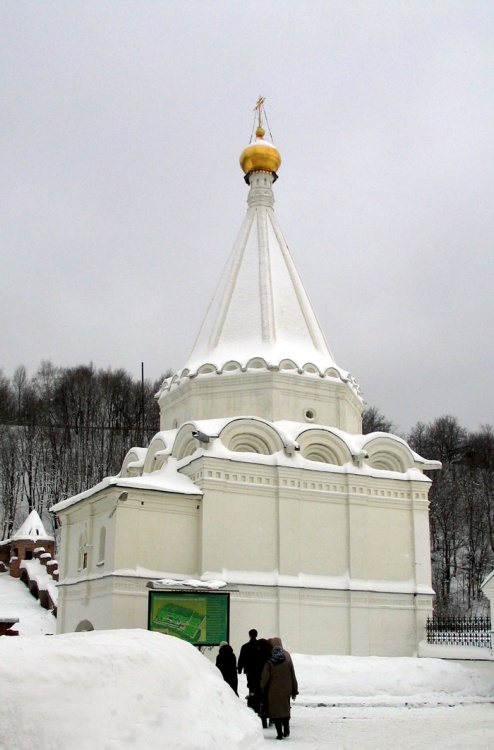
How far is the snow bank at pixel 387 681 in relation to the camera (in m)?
13.4

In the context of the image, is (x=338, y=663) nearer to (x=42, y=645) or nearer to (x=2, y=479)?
(x=42, y=645)

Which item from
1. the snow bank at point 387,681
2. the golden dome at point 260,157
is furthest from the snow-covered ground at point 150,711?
the golden dome at point 260,157

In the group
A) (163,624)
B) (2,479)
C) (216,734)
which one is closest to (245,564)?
(163,624)

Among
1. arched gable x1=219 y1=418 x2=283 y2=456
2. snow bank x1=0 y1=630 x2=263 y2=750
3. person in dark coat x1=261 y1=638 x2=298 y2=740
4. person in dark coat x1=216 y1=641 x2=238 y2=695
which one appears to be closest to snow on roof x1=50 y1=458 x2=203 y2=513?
arched gable x1=219 y1=418 x2=283 y2=456

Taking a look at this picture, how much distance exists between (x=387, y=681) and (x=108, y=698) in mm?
9215

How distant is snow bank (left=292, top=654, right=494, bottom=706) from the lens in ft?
44.1

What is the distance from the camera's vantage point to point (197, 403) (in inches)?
766

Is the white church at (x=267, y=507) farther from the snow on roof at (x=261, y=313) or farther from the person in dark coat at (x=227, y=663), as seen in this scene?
the person in dark coat at (x=227, y=663)

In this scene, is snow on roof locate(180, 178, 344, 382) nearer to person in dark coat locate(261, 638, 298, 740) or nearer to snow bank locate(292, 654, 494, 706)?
snow bank locate(292, 654, 494, 706)

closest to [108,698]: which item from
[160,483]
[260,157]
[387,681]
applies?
[387,681]

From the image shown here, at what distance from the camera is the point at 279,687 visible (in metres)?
8.76

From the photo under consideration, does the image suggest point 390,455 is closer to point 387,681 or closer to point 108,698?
point 387,681

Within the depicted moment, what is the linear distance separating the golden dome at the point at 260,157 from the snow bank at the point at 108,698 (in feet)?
58.1

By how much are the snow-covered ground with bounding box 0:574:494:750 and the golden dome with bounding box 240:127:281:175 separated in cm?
1548
